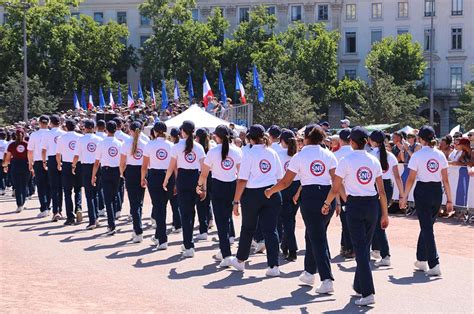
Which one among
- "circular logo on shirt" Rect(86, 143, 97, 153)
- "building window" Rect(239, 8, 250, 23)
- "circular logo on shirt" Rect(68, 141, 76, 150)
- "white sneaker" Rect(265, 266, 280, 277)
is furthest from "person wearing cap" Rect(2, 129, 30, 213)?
"building window" Rect(239, 8, 250, 23)

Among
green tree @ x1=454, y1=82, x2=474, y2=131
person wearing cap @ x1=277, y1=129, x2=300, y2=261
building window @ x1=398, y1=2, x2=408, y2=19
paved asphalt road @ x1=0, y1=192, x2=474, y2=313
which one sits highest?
building window @ x1=398, y1=2, x2=408, y2=19

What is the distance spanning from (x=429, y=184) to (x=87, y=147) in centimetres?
762

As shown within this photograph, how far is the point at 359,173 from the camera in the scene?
375 inches

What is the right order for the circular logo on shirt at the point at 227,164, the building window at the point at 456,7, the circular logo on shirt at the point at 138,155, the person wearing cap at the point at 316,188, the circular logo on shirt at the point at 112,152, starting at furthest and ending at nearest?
the building window at the point at 456,7 → the circular logo on shirt at the point at 112,152 → the circular logo on shirt at the point at 138,155 → the circular logo on shirt at the point at 227,164 → the person wearing cap at the point at 316,188

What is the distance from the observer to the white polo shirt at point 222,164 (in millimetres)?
12055

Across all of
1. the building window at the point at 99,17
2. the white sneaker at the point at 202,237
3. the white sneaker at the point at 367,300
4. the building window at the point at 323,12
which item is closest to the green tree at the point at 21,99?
the building window at the point at 99,17

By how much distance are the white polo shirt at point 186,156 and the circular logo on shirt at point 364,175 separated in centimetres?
404

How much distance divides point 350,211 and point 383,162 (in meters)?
1.75

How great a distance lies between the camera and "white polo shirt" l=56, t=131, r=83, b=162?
57.0 feet

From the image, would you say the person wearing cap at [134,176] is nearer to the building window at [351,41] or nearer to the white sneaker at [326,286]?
the white sneaker at [326,286]

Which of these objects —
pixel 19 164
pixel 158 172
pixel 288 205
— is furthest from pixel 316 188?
pixel 19 164

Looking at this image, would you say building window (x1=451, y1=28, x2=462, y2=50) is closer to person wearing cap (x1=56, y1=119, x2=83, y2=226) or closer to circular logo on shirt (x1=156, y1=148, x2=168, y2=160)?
person wearing cap (x1=56, y1=119, x2=83, y2=226)

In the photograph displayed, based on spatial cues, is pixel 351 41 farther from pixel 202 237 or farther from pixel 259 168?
pixel 259 168

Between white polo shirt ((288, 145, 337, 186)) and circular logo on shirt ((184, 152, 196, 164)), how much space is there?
294 centimetres
